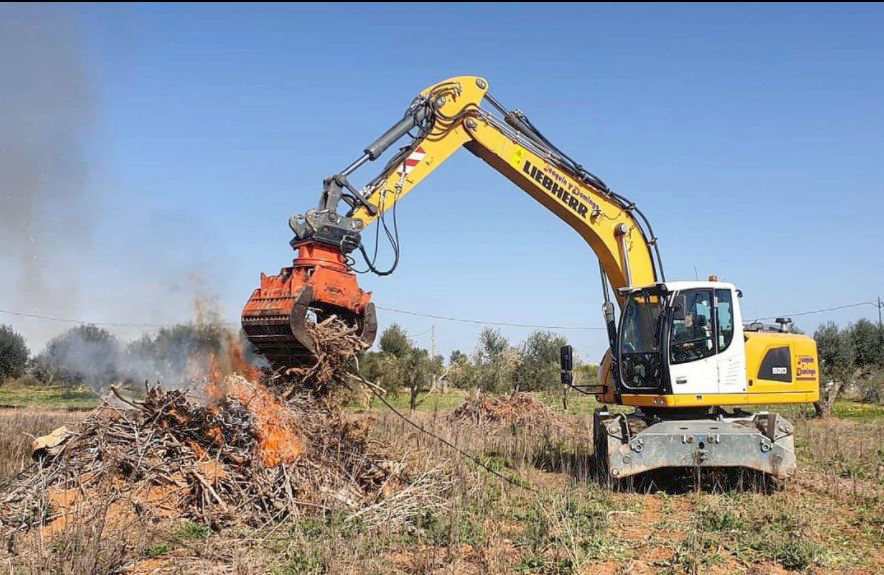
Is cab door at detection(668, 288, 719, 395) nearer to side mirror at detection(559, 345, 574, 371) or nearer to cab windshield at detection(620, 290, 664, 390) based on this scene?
cab windshield at detection(620, 290, 664, 390)

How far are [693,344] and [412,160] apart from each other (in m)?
4.34

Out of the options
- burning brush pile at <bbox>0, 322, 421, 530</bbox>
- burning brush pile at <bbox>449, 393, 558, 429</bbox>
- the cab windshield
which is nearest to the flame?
burning brush pile at <bbox>0, 322, 421, 530</bbox>

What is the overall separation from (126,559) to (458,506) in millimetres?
3075

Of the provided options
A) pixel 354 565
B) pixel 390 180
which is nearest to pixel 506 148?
pixel 390 180

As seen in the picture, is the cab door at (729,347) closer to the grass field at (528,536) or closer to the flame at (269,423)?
the grass field at (528,536)

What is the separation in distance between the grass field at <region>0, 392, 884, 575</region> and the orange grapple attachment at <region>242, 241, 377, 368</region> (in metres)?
1.79

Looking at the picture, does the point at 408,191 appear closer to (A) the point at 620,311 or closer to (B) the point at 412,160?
(B) the point at 412,160

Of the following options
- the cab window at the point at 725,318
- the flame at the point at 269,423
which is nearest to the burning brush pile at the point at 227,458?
the flame at the point at 269,423

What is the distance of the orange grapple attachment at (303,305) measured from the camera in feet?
23.2

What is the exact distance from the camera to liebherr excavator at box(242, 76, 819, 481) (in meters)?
7.67

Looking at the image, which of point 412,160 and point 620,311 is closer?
point 412,160

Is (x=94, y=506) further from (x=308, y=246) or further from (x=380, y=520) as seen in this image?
(x=308, y=246)

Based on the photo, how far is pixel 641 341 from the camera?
9.38 m

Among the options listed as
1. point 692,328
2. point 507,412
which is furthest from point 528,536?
point 507,412
